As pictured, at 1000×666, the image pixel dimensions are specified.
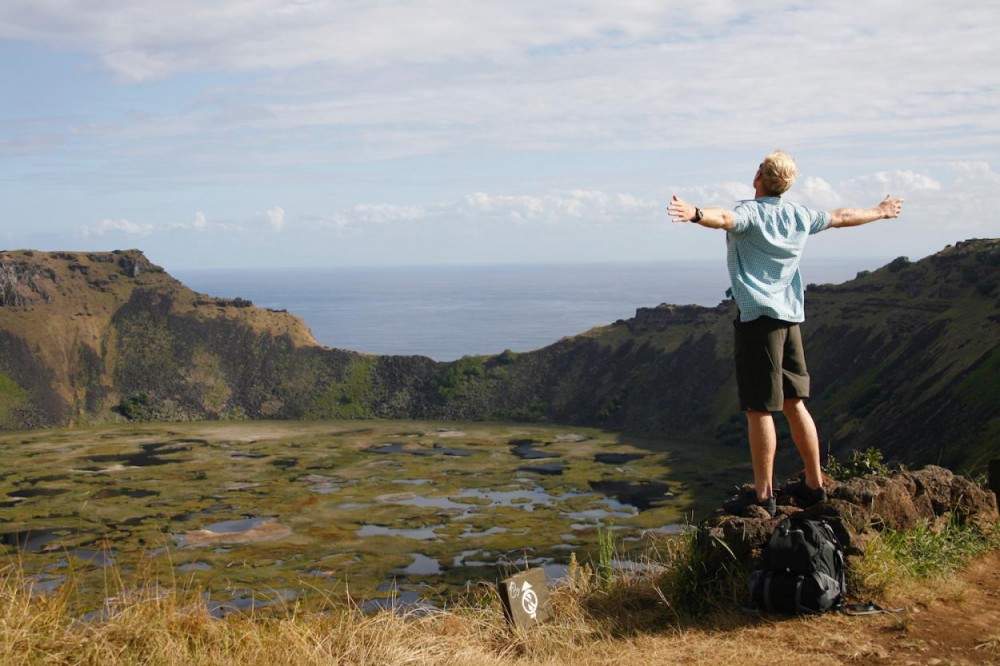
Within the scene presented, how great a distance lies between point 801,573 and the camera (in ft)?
28.0

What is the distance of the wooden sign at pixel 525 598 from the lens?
29.5ft

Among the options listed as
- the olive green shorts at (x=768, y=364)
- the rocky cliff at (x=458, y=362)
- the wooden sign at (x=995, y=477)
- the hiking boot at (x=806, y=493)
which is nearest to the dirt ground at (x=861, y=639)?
the hiking boot at (x=806, y=493)

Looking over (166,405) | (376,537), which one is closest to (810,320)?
(376,537)

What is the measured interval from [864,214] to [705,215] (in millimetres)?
2337

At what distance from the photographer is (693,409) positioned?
66.5 metres

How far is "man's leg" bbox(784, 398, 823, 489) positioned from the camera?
31.3 ft

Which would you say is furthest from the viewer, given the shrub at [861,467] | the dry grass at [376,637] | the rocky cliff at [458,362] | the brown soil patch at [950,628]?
the rocky cliff at [458,362]

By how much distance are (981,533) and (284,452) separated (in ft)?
172

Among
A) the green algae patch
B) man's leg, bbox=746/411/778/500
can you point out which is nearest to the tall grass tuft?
man's leg, bbox=746/411/778/500

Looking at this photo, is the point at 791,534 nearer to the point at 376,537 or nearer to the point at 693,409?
the point at 376,537

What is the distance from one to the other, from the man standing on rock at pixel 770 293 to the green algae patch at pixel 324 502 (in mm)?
15284

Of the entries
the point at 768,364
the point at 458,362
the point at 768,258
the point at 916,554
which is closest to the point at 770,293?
the point at 768,258

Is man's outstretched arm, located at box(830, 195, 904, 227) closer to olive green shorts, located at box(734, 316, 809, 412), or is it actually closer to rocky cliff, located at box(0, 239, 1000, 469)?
olive green shorts, located at box(734, 316, 809, 412)

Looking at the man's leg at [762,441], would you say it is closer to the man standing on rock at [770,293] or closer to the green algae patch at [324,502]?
the man standing on rock at [770,293]
